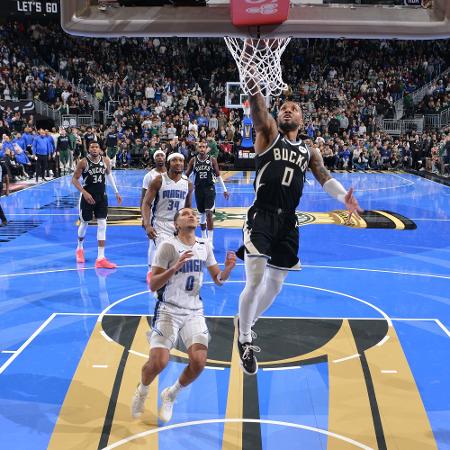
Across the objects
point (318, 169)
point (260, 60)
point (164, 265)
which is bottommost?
point (164, 265)

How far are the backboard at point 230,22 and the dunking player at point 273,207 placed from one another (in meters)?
1.30

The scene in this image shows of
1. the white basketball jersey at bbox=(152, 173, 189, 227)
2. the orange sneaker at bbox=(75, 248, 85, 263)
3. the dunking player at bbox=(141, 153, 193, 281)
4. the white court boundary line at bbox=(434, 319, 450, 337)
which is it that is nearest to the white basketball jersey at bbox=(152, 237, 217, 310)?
the dunking player at bbox=(141, 153, 193, 281)

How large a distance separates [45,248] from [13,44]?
A: 76.5 ft

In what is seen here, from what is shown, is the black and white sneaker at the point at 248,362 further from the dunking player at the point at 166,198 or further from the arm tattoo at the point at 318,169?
the dunking player at the point at 166,198

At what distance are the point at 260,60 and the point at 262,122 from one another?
1.53m

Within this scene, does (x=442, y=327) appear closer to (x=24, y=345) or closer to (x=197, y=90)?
(x=24, y=345)

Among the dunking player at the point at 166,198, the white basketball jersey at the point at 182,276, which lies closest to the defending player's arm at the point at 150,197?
the dunking player at the point at 166,198

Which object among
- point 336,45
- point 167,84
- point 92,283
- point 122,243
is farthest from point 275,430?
point 336,45

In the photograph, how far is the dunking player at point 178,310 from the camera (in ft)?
15.0

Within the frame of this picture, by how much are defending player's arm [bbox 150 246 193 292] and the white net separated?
1.65m

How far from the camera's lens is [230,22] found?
5.81m

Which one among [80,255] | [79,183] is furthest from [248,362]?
[80,255]

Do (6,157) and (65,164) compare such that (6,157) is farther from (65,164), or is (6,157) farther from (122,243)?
(122,243)

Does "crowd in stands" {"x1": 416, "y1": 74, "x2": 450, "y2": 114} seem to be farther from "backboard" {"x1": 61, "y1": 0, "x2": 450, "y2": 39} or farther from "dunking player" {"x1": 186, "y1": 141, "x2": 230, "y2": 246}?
"backboard" {"x1": 61, "y1": 0, "x2": 450, "y2": 39}
